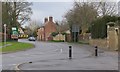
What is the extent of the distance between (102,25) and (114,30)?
8.33 metres

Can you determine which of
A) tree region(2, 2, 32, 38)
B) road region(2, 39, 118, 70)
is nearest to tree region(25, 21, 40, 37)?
tree region(2, 2, 32, 38)

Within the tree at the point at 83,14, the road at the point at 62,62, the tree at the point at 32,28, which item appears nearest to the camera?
the road at the point at 62,62

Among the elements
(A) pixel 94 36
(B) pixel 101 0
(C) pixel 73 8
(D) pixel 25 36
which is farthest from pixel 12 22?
(D) pixel 25 36

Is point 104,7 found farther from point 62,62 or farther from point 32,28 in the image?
point 32,28

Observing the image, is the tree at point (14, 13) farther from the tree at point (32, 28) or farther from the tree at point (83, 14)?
the tree at point (32, 28)

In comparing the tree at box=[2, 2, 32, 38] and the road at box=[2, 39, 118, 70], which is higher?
the tree at box=[2, 2, 32, 38]

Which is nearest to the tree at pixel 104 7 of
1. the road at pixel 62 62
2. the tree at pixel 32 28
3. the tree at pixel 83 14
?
the tree at pixel 83 14

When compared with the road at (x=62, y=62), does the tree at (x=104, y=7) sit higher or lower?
higher

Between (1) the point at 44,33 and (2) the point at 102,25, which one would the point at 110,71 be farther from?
(1) the point at 44,33

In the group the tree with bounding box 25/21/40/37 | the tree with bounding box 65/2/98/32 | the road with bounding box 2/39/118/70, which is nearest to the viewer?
the road with bounding box 2/39/118/70

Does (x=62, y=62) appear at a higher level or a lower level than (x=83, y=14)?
→ lower

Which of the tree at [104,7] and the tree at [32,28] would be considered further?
the tree at [32,28]

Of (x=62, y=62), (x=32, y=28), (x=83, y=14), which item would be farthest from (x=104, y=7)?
(x=32, y=28)

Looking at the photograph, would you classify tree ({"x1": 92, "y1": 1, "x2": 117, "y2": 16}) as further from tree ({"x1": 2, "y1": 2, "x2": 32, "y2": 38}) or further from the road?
the road
